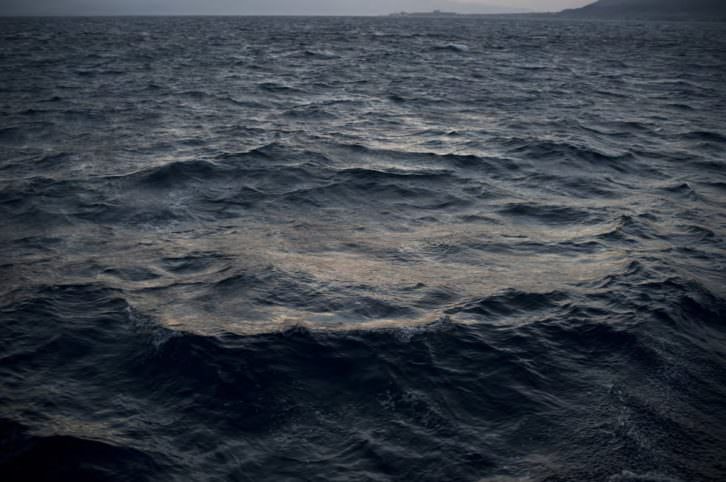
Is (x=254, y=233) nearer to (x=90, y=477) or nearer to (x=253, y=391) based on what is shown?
(x=253, y=391)

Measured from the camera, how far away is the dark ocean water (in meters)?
5.38

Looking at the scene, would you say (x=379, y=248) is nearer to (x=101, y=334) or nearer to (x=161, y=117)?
(x=101, y=334)

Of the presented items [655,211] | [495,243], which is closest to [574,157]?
[655,211]

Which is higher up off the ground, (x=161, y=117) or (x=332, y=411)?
(x=161, y=117)

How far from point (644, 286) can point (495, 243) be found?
2666 millimetres

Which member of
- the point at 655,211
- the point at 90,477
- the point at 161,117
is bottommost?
the point at 90,477

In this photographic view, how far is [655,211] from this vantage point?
12.2m

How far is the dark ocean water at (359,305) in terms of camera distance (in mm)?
5375

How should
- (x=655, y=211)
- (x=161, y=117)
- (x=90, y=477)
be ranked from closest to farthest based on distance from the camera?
(x=90, y=477), (x=655, y=211), (x=161, y=117)

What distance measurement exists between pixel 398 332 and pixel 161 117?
17.7m

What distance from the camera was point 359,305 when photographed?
315 inches

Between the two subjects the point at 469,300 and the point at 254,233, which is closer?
the point at 469,300

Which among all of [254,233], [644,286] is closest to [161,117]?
[254,233]

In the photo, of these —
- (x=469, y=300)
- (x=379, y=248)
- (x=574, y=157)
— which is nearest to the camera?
(x=469, y=300)
